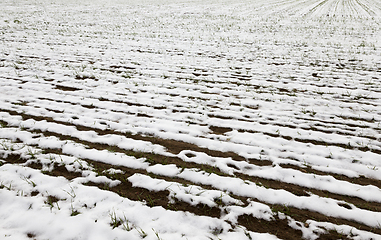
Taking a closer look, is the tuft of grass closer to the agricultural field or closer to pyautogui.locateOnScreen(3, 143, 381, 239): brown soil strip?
the agricultural field

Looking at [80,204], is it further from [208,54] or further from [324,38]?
[324,38]

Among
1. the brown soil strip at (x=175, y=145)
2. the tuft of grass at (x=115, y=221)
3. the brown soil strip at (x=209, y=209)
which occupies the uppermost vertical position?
the brown soil strip at (x=175, y=145)

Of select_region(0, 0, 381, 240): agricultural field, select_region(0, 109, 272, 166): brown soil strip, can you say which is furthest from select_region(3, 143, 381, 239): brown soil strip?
select_region(0, 109, 272, 166): brown soil strip

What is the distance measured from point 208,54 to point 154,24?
A: 743 centimetres

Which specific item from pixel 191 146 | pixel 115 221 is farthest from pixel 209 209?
pixel 191 146

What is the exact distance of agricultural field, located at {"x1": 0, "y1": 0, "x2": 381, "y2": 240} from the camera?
2.36m

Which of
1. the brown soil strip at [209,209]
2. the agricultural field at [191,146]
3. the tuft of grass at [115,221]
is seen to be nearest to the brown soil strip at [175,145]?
the agricultural field at [191,146]

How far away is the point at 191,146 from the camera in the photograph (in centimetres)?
359

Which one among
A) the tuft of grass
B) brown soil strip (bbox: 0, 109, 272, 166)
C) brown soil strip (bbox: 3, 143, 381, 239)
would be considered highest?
brown soil strip (bbox: 0, 109, 272, 166)

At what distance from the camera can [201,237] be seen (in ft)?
7.13

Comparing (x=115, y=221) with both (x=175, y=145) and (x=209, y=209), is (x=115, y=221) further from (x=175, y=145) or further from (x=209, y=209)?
(x=175, y=145)

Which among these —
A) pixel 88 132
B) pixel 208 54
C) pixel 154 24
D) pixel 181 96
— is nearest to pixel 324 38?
pixel 208 54

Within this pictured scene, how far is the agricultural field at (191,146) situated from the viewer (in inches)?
92.9

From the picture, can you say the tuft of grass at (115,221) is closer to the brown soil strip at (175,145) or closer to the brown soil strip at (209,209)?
the brown soil strip at (209,209)
